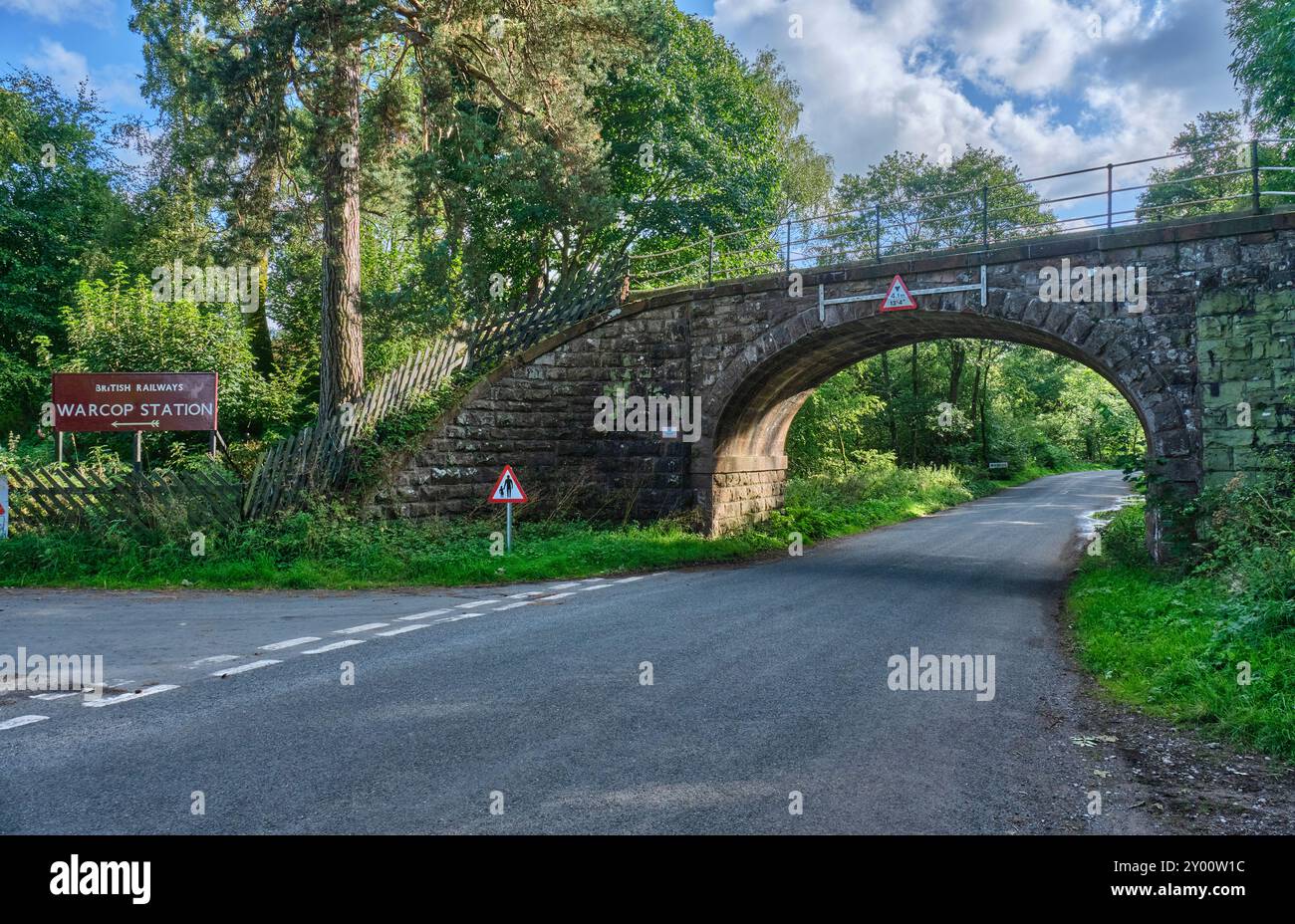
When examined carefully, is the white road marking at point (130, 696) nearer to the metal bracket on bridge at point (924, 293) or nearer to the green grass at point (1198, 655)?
the green grass at point (1198, 655)

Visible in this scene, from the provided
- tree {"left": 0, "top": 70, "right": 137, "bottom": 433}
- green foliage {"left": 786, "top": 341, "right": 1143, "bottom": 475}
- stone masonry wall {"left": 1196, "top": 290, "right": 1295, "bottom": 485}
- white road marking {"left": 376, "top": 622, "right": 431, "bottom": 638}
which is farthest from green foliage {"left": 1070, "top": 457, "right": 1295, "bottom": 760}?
tree {"left": 0, "top": 70, "right": 137, "bottom": 433}

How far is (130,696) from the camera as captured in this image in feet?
19.2

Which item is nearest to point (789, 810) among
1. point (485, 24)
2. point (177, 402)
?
point (177, 402)

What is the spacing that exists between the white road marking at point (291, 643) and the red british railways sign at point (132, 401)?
706 centimetres

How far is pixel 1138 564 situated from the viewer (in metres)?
12.0

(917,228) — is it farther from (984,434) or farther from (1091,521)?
(984,434)

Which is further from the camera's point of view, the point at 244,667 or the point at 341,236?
the point at 341,236

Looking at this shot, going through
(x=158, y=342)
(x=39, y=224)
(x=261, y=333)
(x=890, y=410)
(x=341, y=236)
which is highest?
(x=39, y=224)

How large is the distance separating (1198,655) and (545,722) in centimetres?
535

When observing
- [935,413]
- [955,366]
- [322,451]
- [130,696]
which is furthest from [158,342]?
[955,366]

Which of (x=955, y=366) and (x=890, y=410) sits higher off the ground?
(x=955, y=366)

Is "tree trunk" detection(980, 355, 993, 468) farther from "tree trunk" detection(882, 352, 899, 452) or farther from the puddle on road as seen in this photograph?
the puddle on road

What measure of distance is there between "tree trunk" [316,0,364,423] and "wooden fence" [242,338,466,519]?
1.29ft
